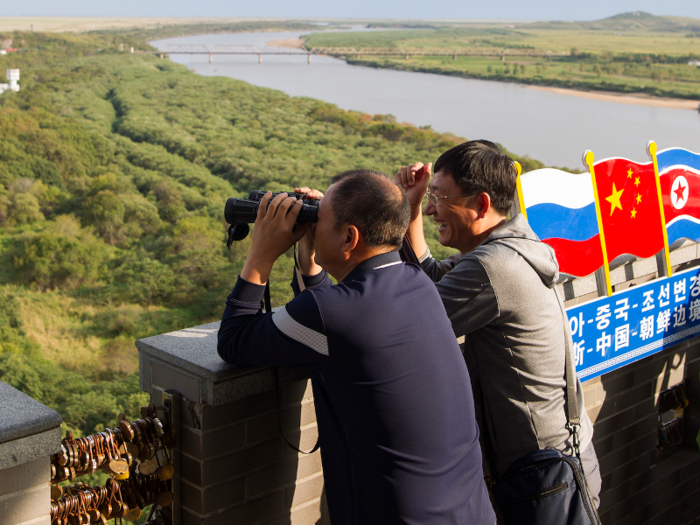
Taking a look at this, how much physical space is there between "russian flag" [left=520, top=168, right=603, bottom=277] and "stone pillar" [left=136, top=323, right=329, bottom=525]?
3.92 feet

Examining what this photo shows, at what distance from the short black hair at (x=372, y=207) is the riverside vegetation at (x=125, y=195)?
14521 mm

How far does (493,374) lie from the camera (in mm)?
1924

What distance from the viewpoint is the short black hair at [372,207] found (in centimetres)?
158

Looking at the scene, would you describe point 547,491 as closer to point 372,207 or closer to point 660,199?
point 372,207

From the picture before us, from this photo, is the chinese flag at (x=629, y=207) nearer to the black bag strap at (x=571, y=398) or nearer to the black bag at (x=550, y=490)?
the black bag strap at (x=571, y=398)

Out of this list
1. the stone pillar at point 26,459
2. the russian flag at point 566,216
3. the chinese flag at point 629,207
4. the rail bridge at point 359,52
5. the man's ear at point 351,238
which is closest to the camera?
the stone pillar at point 26,459

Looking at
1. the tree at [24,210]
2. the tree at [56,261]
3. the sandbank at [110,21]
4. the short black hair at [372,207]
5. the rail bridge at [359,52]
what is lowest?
the tree at [56,261]

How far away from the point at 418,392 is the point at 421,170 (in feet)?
3.30

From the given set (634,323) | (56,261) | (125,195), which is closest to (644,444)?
(634,323)

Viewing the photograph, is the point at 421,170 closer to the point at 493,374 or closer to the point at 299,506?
the point at 493,374

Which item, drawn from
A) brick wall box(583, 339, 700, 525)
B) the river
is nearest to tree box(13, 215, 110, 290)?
the river

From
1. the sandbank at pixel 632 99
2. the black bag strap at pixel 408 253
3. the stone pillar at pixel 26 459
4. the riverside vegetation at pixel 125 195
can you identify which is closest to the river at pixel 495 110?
the sandbank at pixel 632 99

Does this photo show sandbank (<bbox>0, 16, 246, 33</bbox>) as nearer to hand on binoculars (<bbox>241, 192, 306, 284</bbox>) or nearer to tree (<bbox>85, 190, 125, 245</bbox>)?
tree (<bbox>85, 190, 125, 245</bbox>)

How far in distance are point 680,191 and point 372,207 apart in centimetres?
239
